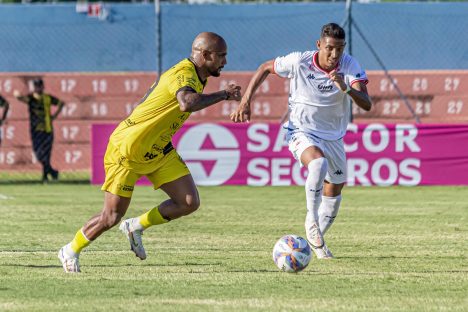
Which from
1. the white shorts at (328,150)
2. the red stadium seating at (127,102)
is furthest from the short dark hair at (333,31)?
the red stadium seating at (127,102)

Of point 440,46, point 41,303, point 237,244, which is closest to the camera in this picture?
point 41,303

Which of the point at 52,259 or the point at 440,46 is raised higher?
the point at 440,46

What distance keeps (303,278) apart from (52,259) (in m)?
2.63

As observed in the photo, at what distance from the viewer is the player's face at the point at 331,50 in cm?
1064

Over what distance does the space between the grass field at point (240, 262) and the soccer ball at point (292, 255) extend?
9 centimetres

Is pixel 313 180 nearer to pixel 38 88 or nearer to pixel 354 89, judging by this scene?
pixel 354 89

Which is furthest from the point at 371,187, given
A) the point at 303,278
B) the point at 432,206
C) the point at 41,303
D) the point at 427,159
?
the point at 41,303

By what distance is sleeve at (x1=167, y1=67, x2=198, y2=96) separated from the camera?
361 inches

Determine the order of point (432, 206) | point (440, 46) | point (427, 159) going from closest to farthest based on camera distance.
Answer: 1. point (432, 206)
2. point (427, 159)
3. point (440, 46)

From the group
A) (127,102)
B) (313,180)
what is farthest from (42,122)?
(313,180)

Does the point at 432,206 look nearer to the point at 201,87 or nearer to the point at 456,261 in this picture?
the point at 456,261

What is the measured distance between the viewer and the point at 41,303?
802 cm

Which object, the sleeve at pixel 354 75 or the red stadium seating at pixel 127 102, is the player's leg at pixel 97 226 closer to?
the sleeve at pixel 354 75

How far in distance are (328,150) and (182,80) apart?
251 cm
